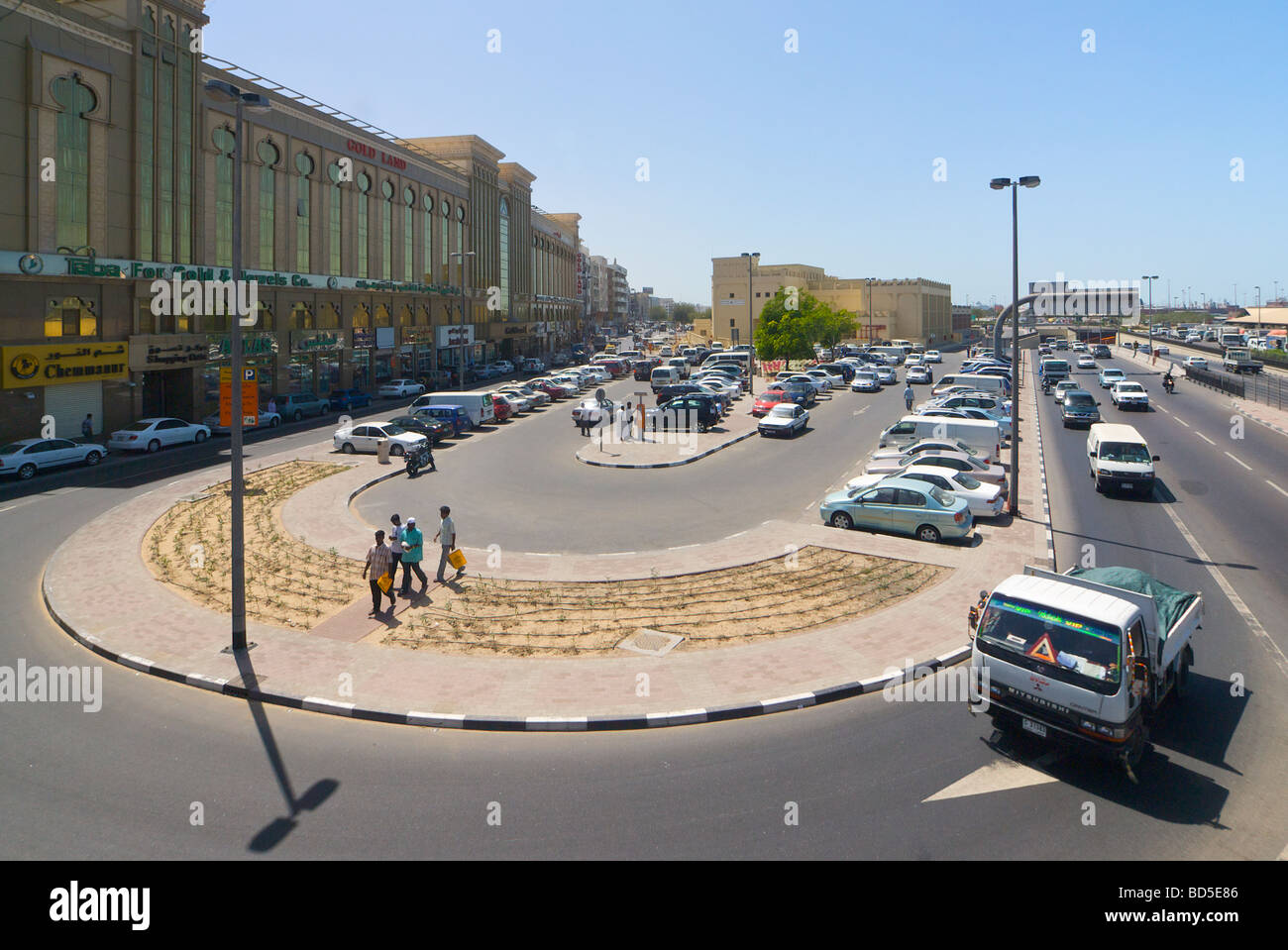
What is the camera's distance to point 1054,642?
31.3 ft

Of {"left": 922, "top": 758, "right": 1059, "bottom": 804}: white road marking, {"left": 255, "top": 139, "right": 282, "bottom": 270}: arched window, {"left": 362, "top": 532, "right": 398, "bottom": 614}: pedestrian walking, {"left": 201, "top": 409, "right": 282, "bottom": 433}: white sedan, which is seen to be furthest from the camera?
{"left": 255, "top": 139, "right": 282, "bottom": 270}: arched window

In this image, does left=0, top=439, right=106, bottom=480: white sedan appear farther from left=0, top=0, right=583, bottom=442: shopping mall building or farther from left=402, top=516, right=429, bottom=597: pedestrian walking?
left=402, top=516, right=429, bottom=597: pedestrian walking

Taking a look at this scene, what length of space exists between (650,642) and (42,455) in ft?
84.9

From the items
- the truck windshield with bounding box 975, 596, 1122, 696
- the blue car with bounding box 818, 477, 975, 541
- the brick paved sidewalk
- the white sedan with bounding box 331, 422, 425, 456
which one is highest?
the white sedan with bounding box 331, 422, 425, 456

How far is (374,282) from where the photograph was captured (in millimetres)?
57281

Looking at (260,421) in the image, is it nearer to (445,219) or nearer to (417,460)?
Result: (417,460)

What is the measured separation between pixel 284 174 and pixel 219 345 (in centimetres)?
1199

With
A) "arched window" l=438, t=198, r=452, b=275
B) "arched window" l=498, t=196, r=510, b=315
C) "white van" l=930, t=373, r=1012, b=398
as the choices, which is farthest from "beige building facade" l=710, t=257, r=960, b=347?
"white van" l=930, t=373, r=1012, b=398

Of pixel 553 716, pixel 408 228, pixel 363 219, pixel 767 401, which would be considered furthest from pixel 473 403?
pixel 553 716

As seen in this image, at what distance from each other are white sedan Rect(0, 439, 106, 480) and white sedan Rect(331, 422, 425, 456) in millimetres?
8471

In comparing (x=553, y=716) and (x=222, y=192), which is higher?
(x=222, y=192)

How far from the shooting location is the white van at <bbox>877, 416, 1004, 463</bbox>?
99.1 ft
